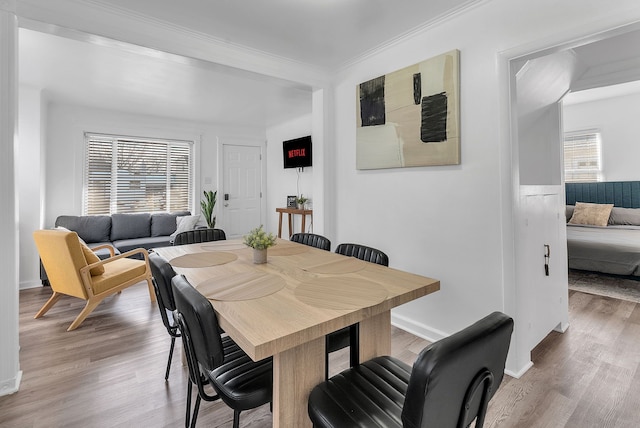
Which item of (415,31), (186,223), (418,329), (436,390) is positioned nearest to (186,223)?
(186,223)

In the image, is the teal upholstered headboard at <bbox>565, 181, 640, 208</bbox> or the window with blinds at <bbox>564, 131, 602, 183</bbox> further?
the window with blinds at <bbox>564, 131, 602, 183</bbox>

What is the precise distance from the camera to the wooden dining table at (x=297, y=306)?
100 centimetres

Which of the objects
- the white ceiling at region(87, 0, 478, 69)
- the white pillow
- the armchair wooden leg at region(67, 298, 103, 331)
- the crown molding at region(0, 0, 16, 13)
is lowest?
the armchair wooden leg at region(67, 298, 103, 331)

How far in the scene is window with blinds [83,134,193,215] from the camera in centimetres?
475

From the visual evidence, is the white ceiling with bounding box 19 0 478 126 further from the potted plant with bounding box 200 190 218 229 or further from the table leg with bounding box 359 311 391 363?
the table leg with bounding box 359 311 391 363

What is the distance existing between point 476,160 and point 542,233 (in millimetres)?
800

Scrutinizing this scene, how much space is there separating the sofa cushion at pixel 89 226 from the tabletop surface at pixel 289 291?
304 centimetres

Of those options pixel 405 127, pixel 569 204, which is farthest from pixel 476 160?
pixel 569 204

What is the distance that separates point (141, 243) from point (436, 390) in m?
4.58

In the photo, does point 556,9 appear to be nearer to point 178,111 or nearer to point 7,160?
point 7,160

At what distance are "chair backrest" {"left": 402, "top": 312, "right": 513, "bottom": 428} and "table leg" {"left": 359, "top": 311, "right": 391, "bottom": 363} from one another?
0.59m

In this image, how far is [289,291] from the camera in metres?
1.36

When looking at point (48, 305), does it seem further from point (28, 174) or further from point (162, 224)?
point (162, 224)

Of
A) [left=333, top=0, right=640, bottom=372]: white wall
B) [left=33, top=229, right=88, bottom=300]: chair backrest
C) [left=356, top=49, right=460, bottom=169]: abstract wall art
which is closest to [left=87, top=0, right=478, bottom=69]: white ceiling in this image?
[left=333, top=0, right=640, bottom=372]: white wall
